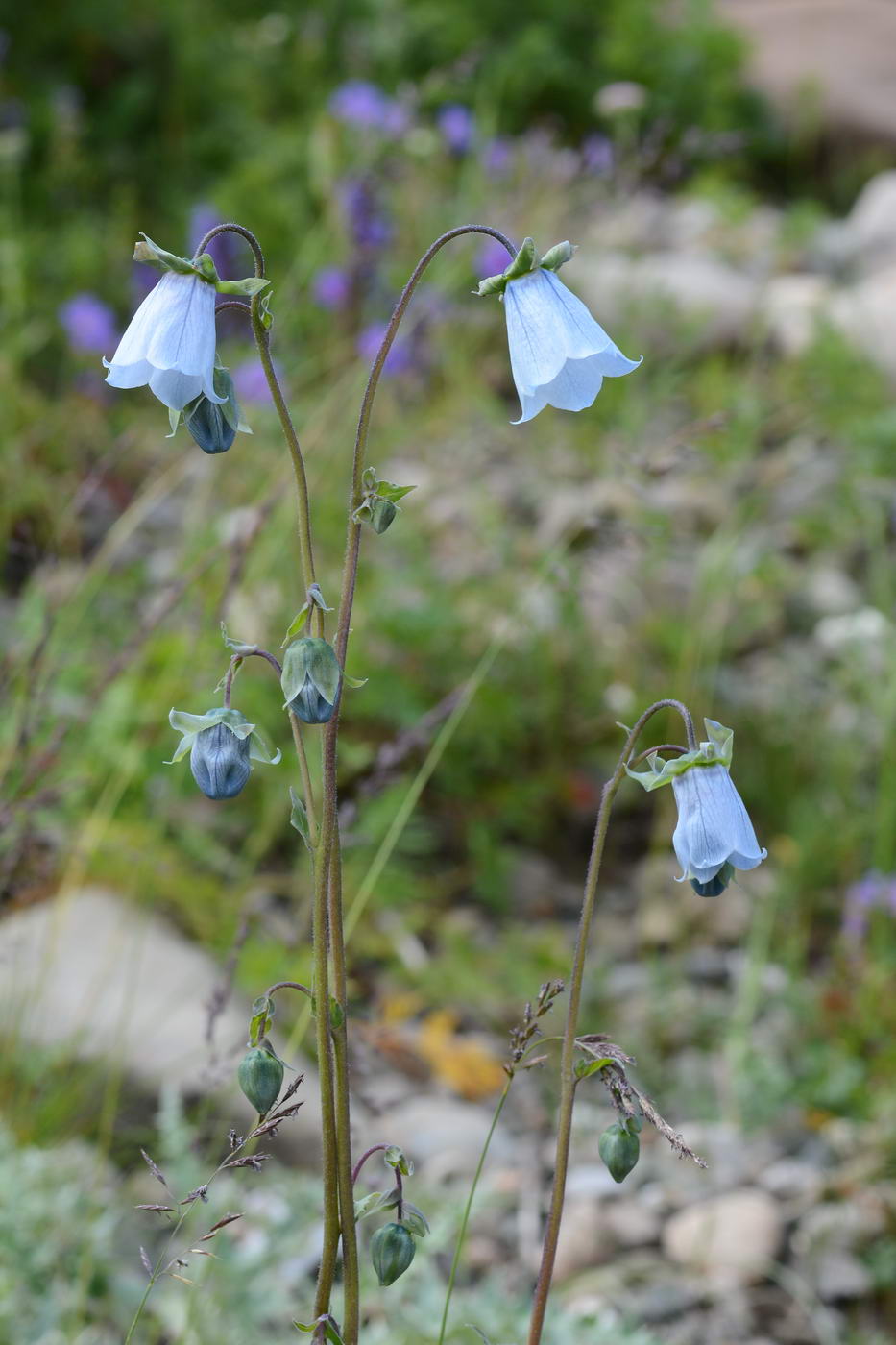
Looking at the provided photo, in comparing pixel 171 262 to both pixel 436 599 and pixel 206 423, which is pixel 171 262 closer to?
pixel 206 423

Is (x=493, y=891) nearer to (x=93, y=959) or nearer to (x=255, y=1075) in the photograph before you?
(x=93, y=959)

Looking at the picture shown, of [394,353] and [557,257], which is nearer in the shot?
[557,257]

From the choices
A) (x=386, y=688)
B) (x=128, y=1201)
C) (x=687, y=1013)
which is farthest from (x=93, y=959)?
(x=687, y=1013)

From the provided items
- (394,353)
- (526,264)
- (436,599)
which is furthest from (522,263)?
(394,353)

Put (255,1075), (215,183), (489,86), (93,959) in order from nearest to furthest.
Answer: (255,1075), (93,959), (215,183), (489,86)

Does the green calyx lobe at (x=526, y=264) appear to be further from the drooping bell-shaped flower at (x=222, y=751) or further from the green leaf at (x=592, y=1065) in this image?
the green leaf at (x=592, y=1065)

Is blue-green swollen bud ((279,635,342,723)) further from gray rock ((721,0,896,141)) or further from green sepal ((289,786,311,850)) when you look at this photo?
gray rock ((721,0,896,141))
